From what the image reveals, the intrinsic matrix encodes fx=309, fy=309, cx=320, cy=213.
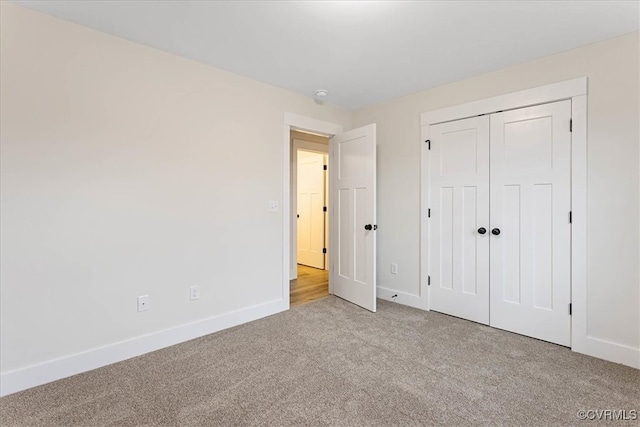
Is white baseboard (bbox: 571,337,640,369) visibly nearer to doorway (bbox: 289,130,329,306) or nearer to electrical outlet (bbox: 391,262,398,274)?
electrical outlet (bbox: 391,262,398,274)

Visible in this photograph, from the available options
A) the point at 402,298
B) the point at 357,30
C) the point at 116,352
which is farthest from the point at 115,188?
the point at 402,298

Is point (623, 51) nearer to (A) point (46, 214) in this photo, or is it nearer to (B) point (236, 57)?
(B) point (236, 57)

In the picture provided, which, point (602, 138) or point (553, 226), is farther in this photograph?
point (553, 226)

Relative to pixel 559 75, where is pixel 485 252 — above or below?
below

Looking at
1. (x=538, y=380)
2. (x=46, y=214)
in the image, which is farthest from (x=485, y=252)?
(x=46, y=214)

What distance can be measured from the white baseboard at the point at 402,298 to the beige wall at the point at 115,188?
151 cm

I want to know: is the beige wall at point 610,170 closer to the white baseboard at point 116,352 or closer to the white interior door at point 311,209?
the white baseboard at point 116,352

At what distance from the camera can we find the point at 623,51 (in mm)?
2217

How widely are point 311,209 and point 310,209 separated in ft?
0.10

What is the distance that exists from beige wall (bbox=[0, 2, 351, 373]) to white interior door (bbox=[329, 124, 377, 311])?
3.31 feet

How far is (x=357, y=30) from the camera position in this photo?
7.04ft

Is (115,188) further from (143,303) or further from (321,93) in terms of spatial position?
(321,93)

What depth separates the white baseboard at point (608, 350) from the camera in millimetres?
2180

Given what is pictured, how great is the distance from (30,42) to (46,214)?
1.09 m
